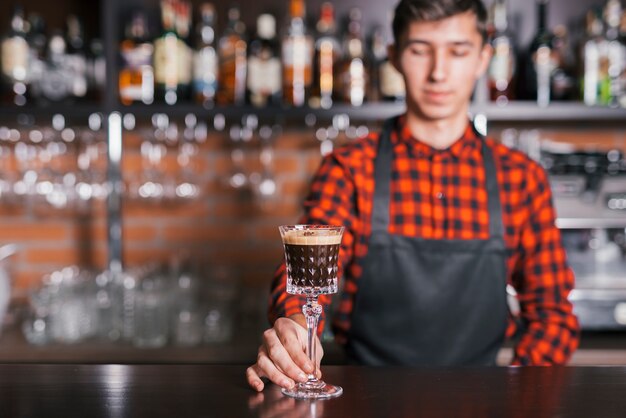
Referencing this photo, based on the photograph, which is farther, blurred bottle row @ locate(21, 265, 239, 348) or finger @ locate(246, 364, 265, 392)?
blurred bottle row @ locate(21, 265, 239, 348)

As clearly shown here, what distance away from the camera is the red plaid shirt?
56.9 inches

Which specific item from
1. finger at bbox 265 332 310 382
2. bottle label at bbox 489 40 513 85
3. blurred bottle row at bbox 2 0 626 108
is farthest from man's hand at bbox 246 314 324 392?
bottle label at bbox 489 40 513 85

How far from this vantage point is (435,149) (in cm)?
154

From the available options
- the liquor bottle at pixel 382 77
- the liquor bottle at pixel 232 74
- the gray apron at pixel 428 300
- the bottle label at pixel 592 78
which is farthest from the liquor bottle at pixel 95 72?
the bottle label at pixel 592 78

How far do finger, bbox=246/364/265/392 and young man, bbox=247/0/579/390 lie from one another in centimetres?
48

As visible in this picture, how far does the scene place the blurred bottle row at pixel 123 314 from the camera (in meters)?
2.01

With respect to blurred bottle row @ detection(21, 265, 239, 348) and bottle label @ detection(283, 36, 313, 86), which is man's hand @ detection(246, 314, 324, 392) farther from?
bottle label @ detection(283, 36, 313, 86)

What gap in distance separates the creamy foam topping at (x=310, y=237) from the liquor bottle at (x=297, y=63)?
1.25 m

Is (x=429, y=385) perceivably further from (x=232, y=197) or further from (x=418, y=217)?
(x=232, y=197)

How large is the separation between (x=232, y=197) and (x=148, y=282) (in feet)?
1.56

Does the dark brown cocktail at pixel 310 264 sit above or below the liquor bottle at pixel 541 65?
below

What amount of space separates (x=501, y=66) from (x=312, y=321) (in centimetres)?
148

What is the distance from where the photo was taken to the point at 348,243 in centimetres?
145

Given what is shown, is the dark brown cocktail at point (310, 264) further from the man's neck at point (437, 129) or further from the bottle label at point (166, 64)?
the bottle label at point (166, 64)
